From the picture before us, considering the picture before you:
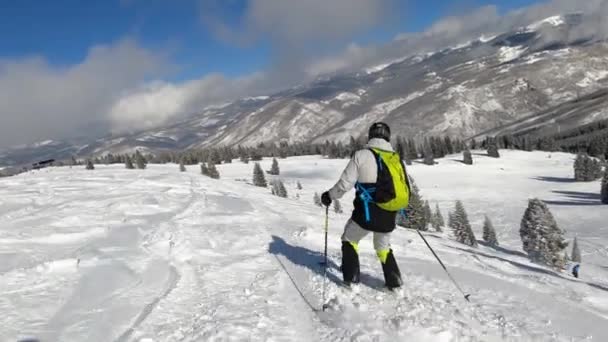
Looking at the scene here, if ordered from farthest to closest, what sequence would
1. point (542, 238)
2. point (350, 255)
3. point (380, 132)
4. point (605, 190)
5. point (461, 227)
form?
point (605, 190) → point (461, 227) → point (542, 238) → point (350, 255) → point (380, 132)

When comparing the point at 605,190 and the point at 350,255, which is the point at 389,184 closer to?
the point at 350,255

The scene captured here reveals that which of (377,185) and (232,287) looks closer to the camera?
(377,185)

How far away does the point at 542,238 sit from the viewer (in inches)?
1832

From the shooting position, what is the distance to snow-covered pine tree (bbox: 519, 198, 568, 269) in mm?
45094

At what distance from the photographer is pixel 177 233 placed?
14.4 metres

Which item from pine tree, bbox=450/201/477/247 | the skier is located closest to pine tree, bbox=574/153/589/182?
pine tree, bbox=450/201/477/247

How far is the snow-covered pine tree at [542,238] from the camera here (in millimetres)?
45094

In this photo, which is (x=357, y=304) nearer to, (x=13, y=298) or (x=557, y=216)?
(x=13, y=298)

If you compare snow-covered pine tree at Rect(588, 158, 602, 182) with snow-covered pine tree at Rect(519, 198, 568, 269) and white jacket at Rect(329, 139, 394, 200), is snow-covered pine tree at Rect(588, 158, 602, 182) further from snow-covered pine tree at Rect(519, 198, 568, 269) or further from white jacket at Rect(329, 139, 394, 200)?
white jacket at Rect(329, 139, 394, 200)

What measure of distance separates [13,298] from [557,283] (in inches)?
469

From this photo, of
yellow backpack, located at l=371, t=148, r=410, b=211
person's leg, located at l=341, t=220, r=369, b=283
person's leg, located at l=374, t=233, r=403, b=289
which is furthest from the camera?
person's leg, located at l=341, t=220, r=369, b=283

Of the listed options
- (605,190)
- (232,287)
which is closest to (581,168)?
(605,190)

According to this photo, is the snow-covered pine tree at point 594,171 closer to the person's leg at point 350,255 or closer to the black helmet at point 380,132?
the person's leg at point 350,255

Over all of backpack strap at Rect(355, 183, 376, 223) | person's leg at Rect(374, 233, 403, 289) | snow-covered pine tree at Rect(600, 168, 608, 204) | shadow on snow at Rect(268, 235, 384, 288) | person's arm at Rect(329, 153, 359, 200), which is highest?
person's arm at Rect(329, 153, 359, 200)
